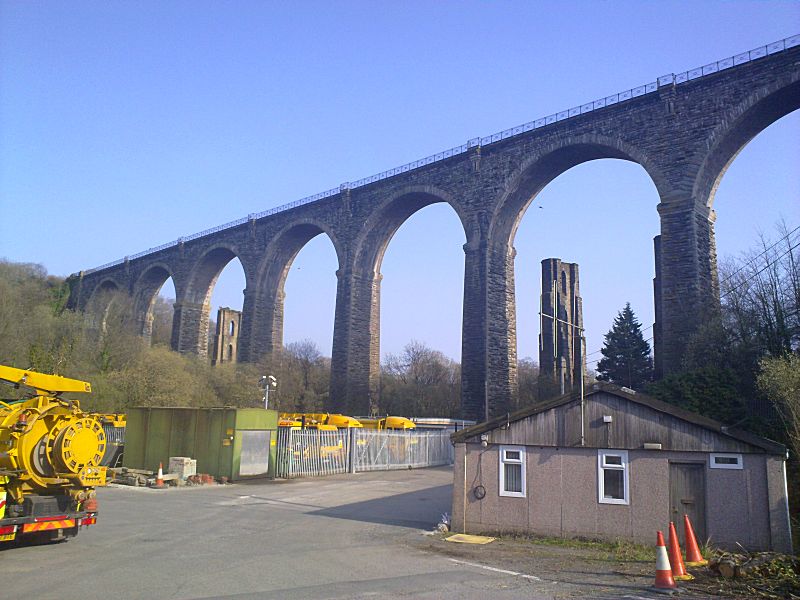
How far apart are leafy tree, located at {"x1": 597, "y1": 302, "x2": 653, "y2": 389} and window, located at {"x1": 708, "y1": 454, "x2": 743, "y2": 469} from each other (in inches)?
1400

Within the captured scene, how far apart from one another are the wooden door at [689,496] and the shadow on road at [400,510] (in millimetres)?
4963

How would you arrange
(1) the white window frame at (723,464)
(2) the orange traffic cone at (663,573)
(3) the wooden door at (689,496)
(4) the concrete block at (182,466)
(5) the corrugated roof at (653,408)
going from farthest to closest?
(4) the concrete block at (182,466)
(3) the wooden door at (689,496)
(1) the white window frame at (723,464)
(5) the corrugated roof at (653,408)
(2) the orange traffic cone at (663,573)

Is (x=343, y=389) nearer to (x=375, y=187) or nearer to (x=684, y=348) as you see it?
(x=375, y=187)

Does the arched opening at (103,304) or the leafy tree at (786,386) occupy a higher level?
the arched opening at (103,304)

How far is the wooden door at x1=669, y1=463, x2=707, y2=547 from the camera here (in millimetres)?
11195

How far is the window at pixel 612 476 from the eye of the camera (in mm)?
11781

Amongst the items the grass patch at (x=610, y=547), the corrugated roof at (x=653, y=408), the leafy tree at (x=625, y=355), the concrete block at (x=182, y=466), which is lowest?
the grass patch at (x=610, y=547)

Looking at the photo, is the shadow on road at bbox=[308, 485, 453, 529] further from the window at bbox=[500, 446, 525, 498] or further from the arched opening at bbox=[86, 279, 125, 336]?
the arched opening at bbox=[86, 279, 125, 336]

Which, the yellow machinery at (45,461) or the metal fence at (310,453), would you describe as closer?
the yellow machinery at (45,461)

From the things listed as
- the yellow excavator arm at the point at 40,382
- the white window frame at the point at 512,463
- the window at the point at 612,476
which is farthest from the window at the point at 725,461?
the yellow excavator arm at the point at 40,382

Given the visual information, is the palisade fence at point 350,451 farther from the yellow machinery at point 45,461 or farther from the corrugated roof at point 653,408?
the yellow machinery at point 45,461

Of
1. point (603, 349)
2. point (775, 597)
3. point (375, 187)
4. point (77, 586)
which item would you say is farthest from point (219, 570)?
point (603, 349)

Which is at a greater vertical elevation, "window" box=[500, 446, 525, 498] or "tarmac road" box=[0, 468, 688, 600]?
"window" box=[500, 446, 525, 498]

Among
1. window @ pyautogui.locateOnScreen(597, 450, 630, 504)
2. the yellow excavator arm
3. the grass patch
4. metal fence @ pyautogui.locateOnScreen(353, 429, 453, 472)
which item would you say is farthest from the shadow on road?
metal fence @ pyautogui.locateOnScreen(353, 429, 453, 472)
